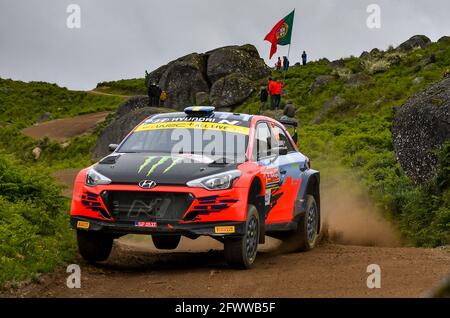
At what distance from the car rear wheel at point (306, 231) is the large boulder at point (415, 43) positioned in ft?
132

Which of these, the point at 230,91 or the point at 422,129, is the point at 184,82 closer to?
the point at 230,91

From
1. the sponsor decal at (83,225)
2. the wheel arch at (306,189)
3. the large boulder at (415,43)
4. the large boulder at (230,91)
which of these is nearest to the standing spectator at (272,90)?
the large boulder at (230,91)

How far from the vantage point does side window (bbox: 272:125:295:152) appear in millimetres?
11086

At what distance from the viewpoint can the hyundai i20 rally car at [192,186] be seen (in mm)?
8641

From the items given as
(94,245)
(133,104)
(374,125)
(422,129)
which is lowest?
(94,245)

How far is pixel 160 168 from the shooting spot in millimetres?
8875

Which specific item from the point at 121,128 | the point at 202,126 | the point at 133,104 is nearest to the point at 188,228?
the point at 202,126

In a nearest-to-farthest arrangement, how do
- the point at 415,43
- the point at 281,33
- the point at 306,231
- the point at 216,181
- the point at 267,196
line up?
the point at 216,181
the point at 267,196
the point at 306,231
the point at 281,33
the point at 415,43

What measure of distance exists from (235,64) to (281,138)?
123ft

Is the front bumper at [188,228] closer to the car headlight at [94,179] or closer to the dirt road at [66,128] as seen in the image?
the car headlight at [94,179]

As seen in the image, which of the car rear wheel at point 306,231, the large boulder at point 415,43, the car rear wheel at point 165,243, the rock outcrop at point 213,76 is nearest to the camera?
the car rear wheel at point 306,231

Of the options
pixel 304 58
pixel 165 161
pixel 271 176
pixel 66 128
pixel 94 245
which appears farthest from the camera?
pixel 304 58
